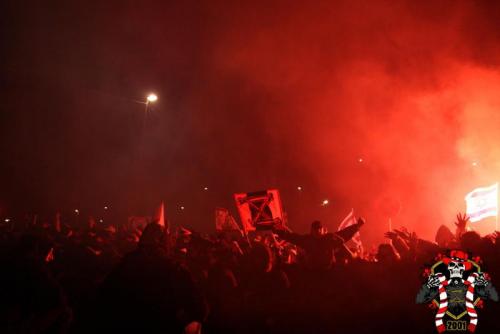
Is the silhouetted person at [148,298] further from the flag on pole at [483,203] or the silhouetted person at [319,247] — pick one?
the flag on pole at [483,203]

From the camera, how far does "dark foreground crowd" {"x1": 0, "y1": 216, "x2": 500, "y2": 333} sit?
292cm

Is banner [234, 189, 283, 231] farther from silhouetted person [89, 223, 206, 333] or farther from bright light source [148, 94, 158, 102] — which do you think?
silhouetted person [89, 223, 206, 333]

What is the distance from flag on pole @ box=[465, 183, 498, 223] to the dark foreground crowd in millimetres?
3398

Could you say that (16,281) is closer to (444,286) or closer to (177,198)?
(444,286)

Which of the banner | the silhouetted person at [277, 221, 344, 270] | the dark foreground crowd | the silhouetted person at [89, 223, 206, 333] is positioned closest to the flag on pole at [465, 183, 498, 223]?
the dark foreground crowd

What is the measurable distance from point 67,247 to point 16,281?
4554mm

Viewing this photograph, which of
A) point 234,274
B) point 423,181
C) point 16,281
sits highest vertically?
point 423,181

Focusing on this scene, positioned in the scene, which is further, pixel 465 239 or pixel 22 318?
pixel 465 239

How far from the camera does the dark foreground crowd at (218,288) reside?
2920mm

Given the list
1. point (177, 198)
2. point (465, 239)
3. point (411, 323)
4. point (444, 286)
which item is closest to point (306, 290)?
point (411, 323)

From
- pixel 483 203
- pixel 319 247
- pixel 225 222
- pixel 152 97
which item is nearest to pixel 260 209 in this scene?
pixel 225 222

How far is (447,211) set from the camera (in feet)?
65.5

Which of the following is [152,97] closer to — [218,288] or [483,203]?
[218,288]

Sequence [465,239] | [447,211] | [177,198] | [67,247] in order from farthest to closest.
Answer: [177,198] < [447,211] < [67,247] < [465,239]
